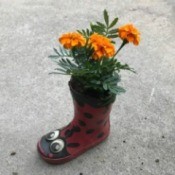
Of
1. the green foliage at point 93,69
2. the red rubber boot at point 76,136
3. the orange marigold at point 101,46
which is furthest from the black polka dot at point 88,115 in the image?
the orange marigold at point 101,46

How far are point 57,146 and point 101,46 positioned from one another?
459 millimetres

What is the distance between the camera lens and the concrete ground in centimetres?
Result: 153

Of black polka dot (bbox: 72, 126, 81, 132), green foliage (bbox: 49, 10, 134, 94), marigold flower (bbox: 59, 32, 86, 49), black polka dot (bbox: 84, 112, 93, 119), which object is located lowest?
black polka dot (bbox: 72, 126, 81, 132)

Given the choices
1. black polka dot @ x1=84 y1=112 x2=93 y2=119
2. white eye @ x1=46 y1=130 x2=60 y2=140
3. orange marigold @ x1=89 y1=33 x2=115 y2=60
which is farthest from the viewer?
white eye @ x1=46 y1=130 x2=60 y2=140

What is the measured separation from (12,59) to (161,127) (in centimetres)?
84

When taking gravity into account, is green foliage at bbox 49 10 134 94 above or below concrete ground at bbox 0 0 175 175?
above

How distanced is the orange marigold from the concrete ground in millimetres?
470

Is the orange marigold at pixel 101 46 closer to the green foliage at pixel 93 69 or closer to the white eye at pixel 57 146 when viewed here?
the green foliage at pixel 93 69

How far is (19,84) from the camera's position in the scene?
1.86 metres

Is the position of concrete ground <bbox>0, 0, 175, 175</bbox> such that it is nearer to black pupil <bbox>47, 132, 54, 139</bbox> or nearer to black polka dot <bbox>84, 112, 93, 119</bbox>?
black pupil <bbox>47, 132, 54, 139</bbox>

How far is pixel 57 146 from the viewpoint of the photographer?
4.90 ft

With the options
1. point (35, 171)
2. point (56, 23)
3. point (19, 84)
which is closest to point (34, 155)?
point (35, 171)

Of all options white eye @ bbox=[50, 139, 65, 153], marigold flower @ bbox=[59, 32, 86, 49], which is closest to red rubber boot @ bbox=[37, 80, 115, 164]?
white eye @ bbox=[50, 139, 65, 153]

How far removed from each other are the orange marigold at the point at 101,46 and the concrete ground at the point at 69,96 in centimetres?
47
